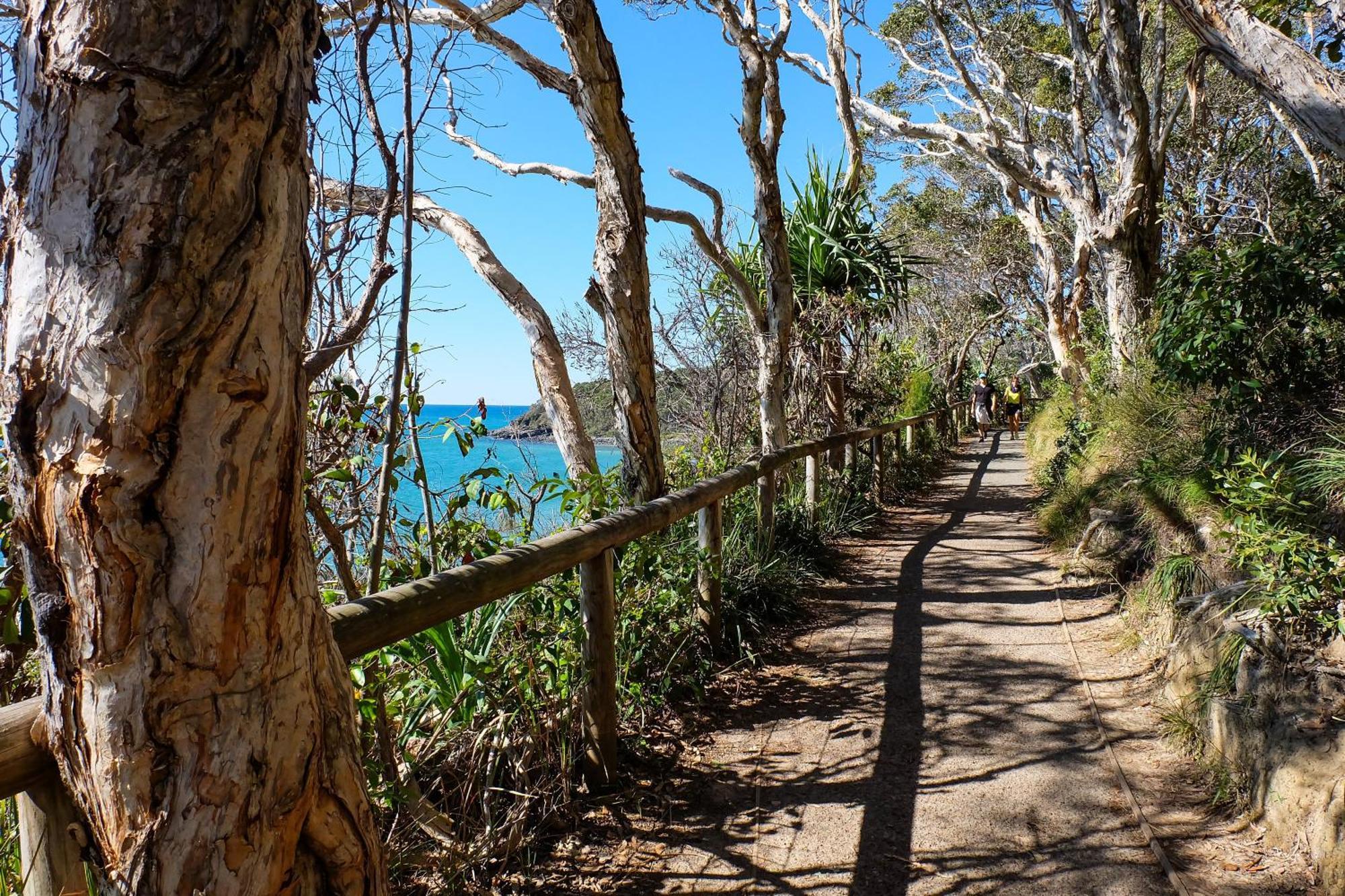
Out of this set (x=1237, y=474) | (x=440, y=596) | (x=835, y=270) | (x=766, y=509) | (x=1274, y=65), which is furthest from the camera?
(x=835, y=270)

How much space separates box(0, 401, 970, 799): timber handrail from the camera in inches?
50.1

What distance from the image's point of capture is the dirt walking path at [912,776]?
2.73 metres

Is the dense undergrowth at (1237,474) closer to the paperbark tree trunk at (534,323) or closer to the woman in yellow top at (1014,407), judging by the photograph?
the paperbark tree trunk at (534,323)

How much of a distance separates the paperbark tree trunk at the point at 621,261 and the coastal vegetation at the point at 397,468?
0.06ft

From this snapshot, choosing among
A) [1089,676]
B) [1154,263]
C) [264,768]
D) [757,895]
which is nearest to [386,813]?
[757,895]

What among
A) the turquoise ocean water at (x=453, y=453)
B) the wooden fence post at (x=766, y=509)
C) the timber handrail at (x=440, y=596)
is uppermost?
the turquoise ocean water at (x=453, y=453)

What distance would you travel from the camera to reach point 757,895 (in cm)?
264

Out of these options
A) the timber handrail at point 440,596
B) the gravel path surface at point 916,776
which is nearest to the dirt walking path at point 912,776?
the gravel path surface at point 916,776

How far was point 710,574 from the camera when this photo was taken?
4.52m

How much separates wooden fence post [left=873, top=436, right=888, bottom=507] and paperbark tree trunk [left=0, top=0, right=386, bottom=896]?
919 cm

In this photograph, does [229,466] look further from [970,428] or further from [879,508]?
[970,428]

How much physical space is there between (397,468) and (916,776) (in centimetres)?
230

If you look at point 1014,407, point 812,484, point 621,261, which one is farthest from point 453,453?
point 1014,407

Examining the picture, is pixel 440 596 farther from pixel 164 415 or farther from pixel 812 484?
pixel 812 484
